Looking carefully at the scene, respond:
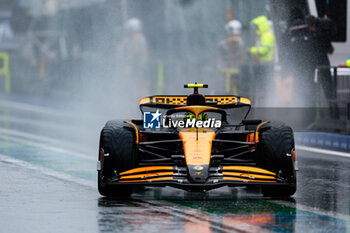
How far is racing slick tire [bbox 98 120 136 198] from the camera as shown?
10.5 m

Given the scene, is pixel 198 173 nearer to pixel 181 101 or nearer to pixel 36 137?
pixel 181 101

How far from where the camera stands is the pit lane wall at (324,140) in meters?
17.3

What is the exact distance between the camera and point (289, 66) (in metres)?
24.1

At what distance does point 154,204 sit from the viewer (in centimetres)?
1020

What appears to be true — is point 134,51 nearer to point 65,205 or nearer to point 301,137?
point 301,137

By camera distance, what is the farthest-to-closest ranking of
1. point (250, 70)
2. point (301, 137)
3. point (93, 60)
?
1. point (93, 60)
2. point (250, 70)
3. point (301, 137)

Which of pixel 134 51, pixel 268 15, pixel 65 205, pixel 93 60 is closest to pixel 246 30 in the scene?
pixel 268 15

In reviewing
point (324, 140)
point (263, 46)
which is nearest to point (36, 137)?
point (324, 140)

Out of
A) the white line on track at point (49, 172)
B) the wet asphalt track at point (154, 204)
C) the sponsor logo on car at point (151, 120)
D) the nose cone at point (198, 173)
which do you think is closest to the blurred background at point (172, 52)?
the wet asphalt track at point (154, 204)

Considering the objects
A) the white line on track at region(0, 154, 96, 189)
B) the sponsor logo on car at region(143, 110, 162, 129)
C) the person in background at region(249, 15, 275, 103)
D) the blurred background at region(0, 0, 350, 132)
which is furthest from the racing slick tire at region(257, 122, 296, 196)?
the person in background at region(249, 15, 275, 103)

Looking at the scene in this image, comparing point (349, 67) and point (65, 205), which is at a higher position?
point (349, 67)

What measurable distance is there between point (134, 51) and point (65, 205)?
2024 centimetres

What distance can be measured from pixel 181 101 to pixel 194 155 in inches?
84.7

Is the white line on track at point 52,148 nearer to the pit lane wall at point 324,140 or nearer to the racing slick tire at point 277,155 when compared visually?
the pit lane wall at point 324,140
